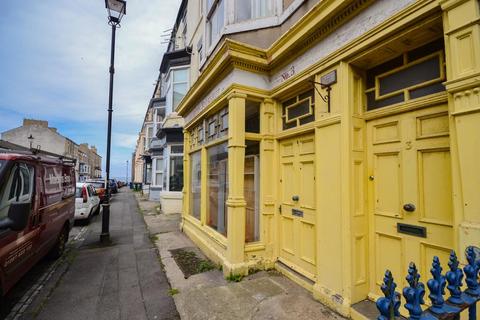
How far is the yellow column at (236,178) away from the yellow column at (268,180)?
41cm

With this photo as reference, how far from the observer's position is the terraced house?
7.66ft

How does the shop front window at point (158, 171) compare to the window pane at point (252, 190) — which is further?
the shop front window at point (158, 171)

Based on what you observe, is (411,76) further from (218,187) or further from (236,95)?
(218,187)

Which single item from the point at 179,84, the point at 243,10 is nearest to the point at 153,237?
the point at 243,10

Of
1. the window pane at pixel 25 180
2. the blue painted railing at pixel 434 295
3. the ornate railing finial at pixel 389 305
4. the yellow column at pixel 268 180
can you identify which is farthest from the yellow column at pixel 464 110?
the window pane at pixel 25 180

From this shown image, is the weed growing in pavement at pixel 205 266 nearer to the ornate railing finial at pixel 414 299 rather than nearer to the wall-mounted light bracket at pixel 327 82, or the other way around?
the wall-mounted light bracket at pixel 327 82

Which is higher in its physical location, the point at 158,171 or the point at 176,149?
the point at 176,149

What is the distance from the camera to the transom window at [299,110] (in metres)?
4.26

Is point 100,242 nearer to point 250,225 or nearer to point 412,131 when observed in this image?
point 250,225

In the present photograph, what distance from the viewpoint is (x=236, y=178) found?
484 centimetres

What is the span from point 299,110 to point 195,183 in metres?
4.55

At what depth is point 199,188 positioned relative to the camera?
7.52 metres

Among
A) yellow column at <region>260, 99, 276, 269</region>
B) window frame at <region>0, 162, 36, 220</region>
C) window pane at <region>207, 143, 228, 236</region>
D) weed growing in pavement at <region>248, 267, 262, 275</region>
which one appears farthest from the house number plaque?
window frame at <region>0, 162, 36, 220</region>

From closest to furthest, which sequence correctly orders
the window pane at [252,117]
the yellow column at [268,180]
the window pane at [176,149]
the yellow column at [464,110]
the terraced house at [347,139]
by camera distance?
1. the yellow column at [464,110]
2. the terraced house at [347,139]
3. the yellow column at [268,180]
4. the window pane at [252,117]
5. the window pane at [176,149]
